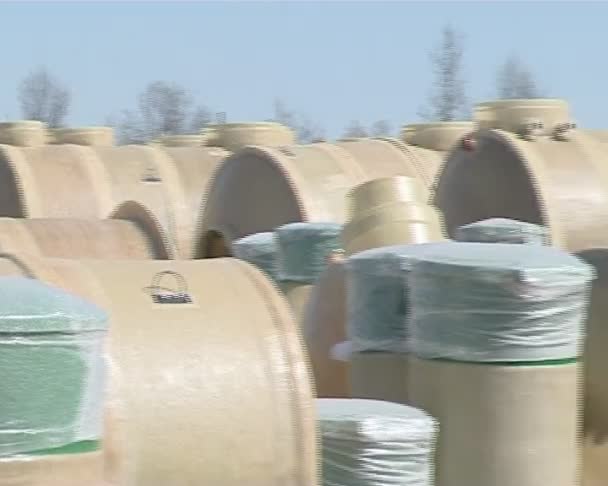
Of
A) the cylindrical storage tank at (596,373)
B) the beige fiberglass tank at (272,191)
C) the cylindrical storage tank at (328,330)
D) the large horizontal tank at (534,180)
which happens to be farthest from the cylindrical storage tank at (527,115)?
the cylindrical storage tank at (596,373)

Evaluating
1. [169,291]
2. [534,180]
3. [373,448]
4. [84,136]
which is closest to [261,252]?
[534,180]

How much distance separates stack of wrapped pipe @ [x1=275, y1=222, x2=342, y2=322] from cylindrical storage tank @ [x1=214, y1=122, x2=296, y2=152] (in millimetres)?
7636

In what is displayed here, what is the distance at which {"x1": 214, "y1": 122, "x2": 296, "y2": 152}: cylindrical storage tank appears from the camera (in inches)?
609

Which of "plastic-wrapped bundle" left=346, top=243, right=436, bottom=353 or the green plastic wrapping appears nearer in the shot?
the green plastic wrapping

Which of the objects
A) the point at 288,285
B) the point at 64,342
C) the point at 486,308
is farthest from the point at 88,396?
the point at 288,285

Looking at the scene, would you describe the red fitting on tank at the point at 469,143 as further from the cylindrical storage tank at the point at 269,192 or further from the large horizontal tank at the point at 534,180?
the cylindrical storage tank at the point at 269,192

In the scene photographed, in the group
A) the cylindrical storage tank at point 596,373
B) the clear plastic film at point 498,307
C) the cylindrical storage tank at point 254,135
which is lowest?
the cylindrical storage tank at point 596,373

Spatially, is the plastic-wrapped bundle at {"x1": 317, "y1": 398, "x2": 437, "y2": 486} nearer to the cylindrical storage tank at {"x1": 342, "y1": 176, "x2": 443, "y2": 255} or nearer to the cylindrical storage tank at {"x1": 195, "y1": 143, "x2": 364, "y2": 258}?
the cylindrical storage tank at {"x1": 342, "y1": 176, "x2": 443, "y2": 255}

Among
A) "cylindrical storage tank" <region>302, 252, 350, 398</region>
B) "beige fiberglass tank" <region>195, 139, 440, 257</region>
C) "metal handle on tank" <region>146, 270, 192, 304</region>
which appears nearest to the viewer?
"metal handle on tank" <region>146, 270, 192, 304</region>

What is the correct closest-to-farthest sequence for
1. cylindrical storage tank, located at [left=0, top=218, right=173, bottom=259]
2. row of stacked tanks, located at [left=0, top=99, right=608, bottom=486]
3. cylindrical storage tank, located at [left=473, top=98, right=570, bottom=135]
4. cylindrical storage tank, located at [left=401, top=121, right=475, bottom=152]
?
1. row of stacked tanks, located at [left=0, top=99, right=608, bottom=486]
2. cylindrical storage tank, located at [left=0, top=218, right=173, bottom=259]
3. cylindrical storage tank, located at [left=473, top=98, right=570, bottom=135]
4. cylindrical storage tank, located at [left=401, top=121, right=475, bottom=152]

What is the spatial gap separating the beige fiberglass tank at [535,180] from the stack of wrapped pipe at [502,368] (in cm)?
421

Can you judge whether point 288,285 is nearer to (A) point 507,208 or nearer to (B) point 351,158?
(A) point 507,208

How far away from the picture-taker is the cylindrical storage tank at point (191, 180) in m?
13.5

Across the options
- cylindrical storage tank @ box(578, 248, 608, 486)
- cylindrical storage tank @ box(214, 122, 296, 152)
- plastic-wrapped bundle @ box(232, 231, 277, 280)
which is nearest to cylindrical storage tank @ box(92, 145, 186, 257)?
cylindrical storage tank @ box(214, 122, 296, 152)
